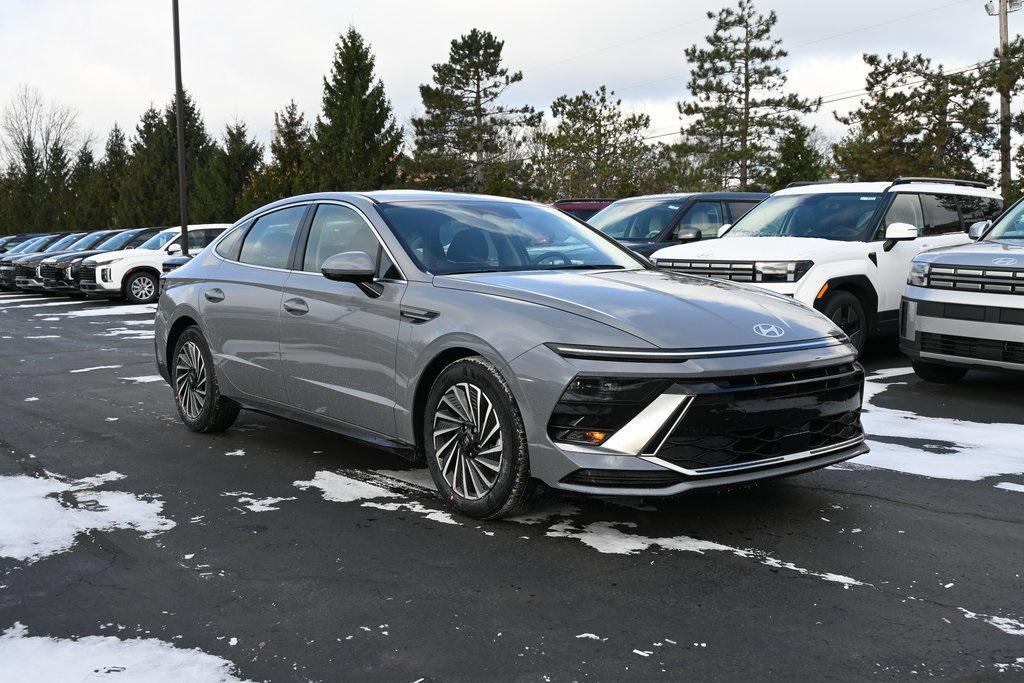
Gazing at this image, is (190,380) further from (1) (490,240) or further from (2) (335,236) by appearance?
(1) (490,240)

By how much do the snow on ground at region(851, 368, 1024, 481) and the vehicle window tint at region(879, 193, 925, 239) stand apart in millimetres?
3075

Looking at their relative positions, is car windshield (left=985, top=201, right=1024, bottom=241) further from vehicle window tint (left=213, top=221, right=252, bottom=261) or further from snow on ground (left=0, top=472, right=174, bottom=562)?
snow on ground (left=0, top=472, right=174, bottom=562)

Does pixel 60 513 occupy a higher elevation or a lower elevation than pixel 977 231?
lower

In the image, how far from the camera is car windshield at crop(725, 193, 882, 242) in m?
10.1

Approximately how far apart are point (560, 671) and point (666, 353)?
5.06 feet

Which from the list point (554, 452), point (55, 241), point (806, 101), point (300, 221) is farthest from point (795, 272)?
point (806, 101)

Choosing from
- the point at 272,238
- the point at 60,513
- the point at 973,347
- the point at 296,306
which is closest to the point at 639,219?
the point at 973,347

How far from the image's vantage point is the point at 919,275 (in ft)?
27.5

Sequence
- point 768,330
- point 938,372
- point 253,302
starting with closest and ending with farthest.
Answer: point 768,330
point 253,302
point 938,372

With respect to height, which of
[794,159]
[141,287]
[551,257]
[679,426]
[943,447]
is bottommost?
[943,447]

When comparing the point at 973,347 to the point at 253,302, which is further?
the point at 973,347

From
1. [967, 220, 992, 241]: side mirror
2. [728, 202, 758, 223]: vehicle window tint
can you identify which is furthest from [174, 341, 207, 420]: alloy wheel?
[728, 202, 758, 223]: vehicle window tint

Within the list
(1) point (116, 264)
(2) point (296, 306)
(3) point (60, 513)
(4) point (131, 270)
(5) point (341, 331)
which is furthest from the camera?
(4) point (131, 270)

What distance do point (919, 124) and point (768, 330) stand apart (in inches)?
1393
